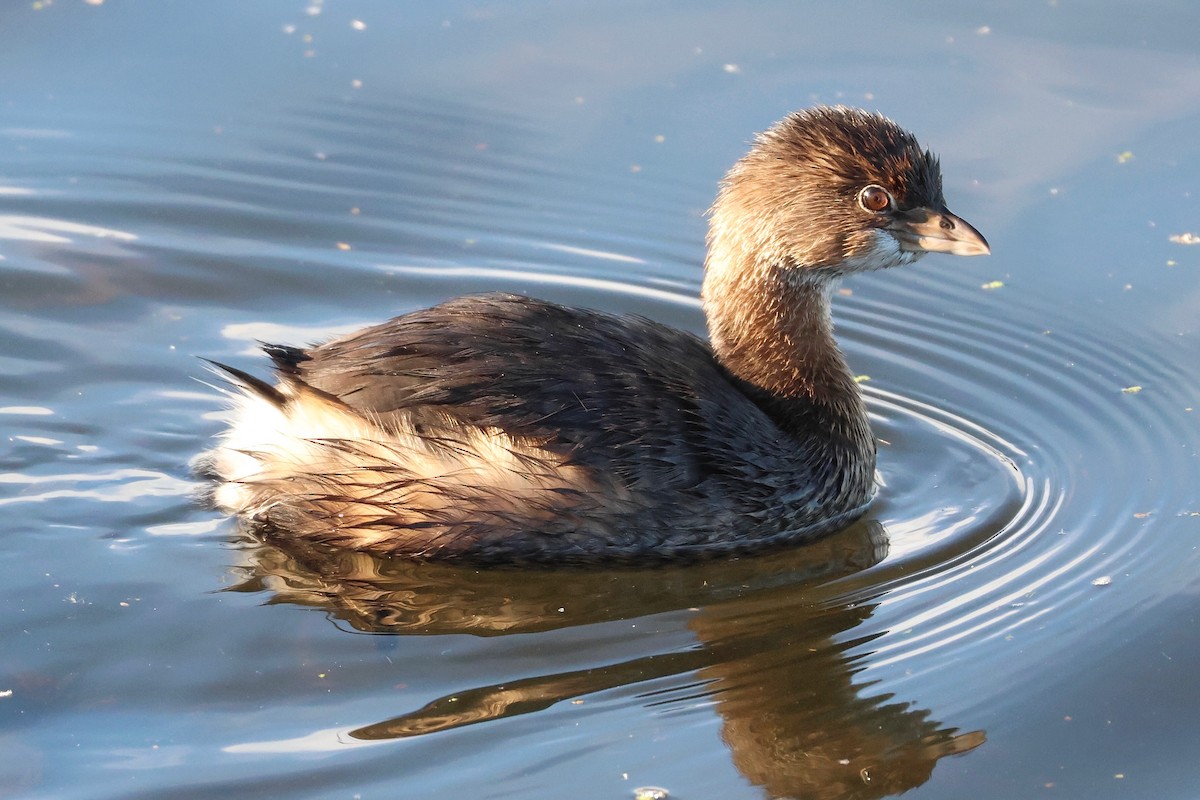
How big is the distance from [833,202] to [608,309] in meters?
1.64

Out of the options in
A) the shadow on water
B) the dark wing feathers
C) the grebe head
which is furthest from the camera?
the grebe head

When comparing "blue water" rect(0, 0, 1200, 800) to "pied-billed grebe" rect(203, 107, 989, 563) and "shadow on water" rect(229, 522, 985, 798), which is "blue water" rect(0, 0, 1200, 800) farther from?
"pied-billed grebe" rect(203, 107, 989, 563)

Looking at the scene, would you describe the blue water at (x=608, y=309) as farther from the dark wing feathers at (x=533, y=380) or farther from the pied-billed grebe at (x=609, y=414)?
the dark wing feathers at (x=533, y=380)

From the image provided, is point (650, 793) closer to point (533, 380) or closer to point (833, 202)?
point (533, 380)

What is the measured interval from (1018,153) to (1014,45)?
3.19ft

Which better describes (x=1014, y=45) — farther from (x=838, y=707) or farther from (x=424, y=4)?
(x=838, y=707)

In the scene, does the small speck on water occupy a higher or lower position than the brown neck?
lower

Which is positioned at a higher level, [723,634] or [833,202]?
[833,202]

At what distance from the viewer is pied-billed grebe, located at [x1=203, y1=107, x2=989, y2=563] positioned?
5.62 meters

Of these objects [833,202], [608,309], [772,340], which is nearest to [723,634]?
[772,340]

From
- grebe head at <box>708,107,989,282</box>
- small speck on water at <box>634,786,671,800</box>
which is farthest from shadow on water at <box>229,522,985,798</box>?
grebe head at <box>708,107,989,282</box>

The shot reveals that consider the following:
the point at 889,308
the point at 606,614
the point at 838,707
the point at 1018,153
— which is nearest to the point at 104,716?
the point at 606,614

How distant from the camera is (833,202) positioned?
20.8 feet

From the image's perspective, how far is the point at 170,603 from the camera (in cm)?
549
